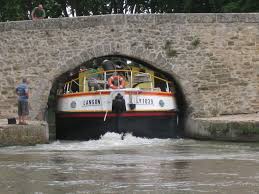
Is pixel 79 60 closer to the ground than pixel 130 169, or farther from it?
farther from it

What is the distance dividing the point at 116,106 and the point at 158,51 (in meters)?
2.44

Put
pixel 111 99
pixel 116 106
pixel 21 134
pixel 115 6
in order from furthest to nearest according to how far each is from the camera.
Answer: pixel 115 6
pixel 111 99
pixel 116 106
pixel 21 134

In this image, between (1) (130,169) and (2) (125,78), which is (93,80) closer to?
(2) (125,78)

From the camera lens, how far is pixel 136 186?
857cm

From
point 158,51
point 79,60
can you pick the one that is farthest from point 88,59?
point 158,51

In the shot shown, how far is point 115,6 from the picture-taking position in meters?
33.8

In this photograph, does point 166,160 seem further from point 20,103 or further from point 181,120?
point 181,120

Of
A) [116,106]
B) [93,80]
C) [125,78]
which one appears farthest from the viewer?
[125,78]

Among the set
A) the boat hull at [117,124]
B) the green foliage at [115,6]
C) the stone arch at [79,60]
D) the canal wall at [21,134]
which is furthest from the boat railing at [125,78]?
the green foliage at [115,6]

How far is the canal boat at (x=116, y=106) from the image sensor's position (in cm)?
1830

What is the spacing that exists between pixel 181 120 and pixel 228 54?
2716mm

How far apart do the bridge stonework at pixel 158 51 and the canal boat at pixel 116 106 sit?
76 centimetres

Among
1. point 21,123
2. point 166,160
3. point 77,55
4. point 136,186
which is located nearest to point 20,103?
point 21,123

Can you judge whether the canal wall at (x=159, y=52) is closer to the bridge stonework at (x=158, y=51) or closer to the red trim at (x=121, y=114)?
the bridge stonework at (x=158, y=51)
